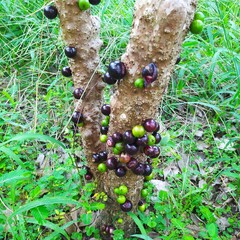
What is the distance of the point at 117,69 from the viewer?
1.67 meters

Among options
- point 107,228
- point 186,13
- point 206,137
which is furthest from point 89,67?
point 206,137

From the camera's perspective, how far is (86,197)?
2256 millimetres

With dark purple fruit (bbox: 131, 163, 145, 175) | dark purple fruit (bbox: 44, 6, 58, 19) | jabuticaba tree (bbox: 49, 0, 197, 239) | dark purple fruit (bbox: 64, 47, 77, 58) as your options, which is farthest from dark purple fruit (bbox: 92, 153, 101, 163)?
dark purple fruit (bbox: 44, 6, 58, 19)

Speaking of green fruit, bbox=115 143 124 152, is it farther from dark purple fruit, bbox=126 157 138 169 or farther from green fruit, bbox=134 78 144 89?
green fruit, bbox=134 78 144 89

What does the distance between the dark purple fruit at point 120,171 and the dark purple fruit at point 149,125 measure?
36 centimetres

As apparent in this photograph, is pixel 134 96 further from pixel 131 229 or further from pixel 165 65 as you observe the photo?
pixel 131 229

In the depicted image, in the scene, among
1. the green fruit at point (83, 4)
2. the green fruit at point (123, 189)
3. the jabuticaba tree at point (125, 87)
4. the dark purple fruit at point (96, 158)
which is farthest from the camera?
the dark purple fruit at point (96, 158)

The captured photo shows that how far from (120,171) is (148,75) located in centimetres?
74

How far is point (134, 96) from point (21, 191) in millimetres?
1267

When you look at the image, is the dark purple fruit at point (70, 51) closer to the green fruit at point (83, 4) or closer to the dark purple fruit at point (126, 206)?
the green fruit at point (83, 4)

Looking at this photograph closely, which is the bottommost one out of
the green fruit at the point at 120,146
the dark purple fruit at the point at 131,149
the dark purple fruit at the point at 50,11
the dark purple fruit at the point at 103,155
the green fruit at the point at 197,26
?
the dark purple fruit at the point at 103,155

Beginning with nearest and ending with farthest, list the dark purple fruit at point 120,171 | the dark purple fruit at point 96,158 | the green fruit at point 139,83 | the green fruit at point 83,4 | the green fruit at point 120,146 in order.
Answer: the green fruit at point 139,83, the green fruit at point 83,4, the green fruit at point 120,146, the dark purple fruit at point 120,171, the dark purple fruit at point 96,158

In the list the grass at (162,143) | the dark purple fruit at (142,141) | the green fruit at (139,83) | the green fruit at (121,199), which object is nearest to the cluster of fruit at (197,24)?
the green fruit at (139,83)

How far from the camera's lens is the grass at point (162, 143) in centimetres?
225
